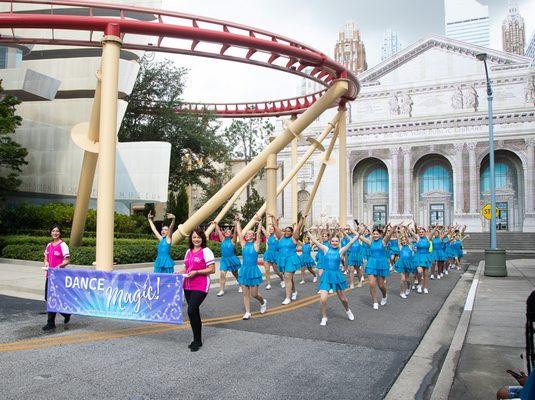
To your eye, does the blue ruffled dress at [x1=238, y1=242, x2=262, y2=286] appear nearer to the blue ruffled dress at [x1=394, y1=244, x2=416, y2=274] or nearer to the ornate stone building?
the blue ruffled dress at [x1=394, y1=244, x2=416, y2=274]

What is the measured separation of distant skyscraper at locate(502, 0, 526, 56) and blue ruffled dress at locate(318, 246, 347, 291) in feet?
567

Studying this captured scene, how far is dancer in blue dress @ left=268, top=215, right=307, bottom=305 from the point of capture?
1165 centimetres

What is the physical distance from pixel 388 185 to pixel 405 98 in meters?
10.5

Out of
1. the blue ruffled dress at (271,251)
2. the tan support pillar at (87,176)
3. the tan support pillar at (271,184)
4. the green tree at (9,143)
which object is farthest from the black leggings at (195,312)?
the green tree at (9,143)

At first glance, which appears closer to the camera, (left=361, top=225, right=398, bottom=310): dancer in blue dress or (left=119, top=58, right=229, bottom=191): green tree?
(left=361, top=225, right=398, bottom=310): dancer in blue dress

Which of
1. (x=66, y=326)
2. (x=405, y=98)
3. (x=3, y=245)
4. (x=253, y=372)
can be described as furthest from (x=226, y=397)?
(x=405, y=98)

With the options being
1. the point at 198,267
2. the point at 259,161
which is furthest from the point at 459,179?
the point at 198,267

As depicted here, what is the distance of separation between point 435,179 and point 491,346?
1970 inches

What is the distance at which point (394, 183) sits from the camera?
5350 cm

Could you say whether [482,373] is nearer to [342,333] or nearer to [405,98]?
[342,333]

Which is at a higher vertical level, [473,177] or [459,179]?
[473,177]

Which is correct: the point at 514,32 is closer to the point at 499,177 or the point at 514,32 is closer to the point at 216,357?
the point at 499,177

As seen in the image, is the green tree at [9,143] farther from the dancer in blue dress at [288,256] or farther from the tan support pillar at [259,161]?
the dancer in blue dress at [288,256]

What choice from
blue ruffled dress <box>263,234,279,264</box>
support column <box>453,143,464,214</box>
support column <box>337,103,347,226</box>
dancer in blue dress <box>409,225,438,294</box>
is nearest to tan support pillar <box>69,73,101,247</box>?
blue ruffled dress <box>263,234,279,264</box>
